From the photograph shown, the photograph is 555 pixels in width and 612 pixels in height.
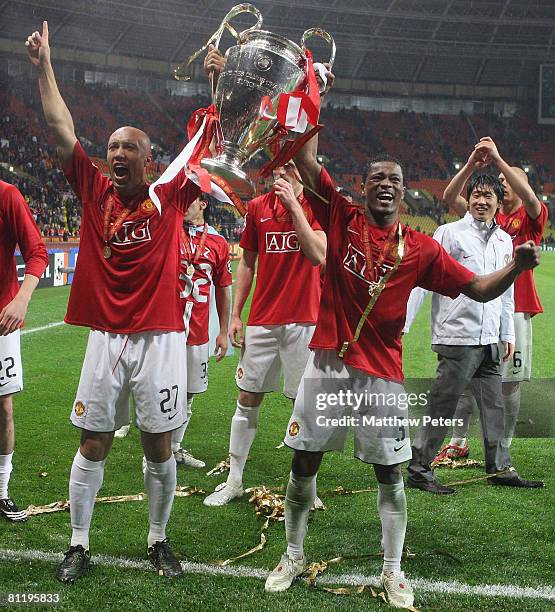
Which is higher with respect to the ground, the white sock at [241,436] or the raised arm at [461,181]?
the raised arm at [461,181]

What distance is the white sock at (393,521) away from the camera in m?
2.94

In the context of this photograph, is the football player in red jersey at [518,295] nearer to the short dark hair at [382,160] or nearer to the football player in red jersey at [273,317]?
the football player in red jersey at [273,317]

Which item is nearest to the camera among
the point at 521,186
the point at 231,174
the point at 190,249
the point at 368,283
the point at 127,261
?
the point at 231,174

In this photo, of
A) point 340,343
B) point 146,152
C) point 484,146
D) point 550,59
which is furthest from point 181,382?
point 550,59

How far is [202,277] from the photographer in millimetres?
4527

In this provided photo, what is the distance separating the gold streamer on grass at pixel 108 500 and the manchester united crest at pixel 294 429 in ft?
4.53

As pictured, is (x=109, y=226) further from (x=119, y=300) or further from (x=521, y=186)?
(x=521, y=186)

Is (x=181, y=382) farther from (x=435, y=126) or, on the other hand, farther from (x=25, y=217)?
(x=435, y=126)

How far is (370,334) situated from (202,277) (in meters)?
1.84

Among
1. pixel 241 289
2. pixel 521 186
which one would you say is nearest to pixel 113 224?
pixel 241 289

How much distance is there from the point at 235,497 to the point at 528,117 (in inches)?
1672

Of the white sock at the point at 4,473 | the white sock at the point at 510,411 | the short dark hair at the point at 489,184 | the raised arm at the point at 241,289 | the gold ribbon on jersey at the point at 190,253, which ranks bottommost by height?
the white sock at the point at 4,473

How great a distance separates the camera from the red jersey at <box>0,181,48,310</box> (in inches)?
135

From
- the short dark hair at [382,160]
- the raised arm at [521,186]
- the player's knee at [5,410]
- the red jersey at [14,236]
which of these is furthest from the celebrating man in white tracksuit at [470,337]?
the player's knee at [5,410]
